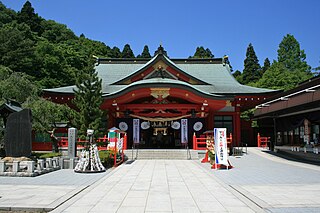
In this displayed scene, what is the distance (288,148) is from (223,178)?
10900 millimetres

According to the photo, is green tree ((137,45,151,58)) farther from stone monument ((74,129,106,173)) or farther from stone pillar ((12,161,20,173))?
stone pillar ((12,161,20,173))

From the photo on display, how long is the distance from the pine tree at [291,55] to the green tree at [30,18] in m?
47.6

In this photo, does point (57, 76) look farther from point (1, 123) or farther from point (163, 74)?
point (1, 123)

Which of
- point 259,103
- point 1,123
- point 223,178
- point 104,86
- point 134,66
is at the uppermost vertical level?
point 134,66

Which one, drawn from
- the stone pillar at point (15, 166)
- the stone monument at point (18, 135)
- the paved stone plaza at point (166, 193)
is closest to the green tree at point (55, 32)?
the stone monument at point (18, 135)

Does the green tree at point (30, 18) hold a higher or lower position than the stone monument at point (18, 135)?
higher

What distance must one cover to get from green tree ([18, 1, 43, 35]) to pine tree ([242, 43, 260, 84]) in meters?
42.7

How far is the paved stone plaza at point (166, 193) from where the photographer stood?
6344 mm

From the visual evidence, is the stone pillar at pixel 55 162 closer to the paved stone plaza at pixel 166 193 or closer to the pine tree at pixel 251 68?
the paved stone plaza at pixel 166 193

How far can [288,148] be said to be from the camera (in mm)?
19531

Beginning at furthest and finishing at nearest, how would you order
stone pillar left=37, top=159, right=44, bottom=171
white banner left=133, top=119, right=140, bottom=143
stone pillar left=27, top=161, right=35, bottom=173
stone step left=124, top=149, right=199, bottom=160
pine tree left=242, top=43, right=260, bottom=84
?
pine tree left=242, top=43, right=260, bottom=84
white banner left=133, top=119, right=140, bottom=143
stone step left=124, top=149, right=199, bottom=160
stone pillar left=37, top=159, right=44, bottom=171
stone pillar left=27, top=161, right=35, bottom=173

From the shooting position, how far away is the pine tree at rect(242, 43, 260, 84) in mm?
53938

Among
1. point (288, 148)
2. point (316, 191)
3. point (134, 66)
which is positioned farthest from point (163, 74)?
point (316, 191)

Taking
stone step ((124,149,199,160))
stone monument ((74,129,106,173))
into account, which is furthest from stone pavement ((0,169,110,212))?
stone step ((124,149,199,160))
